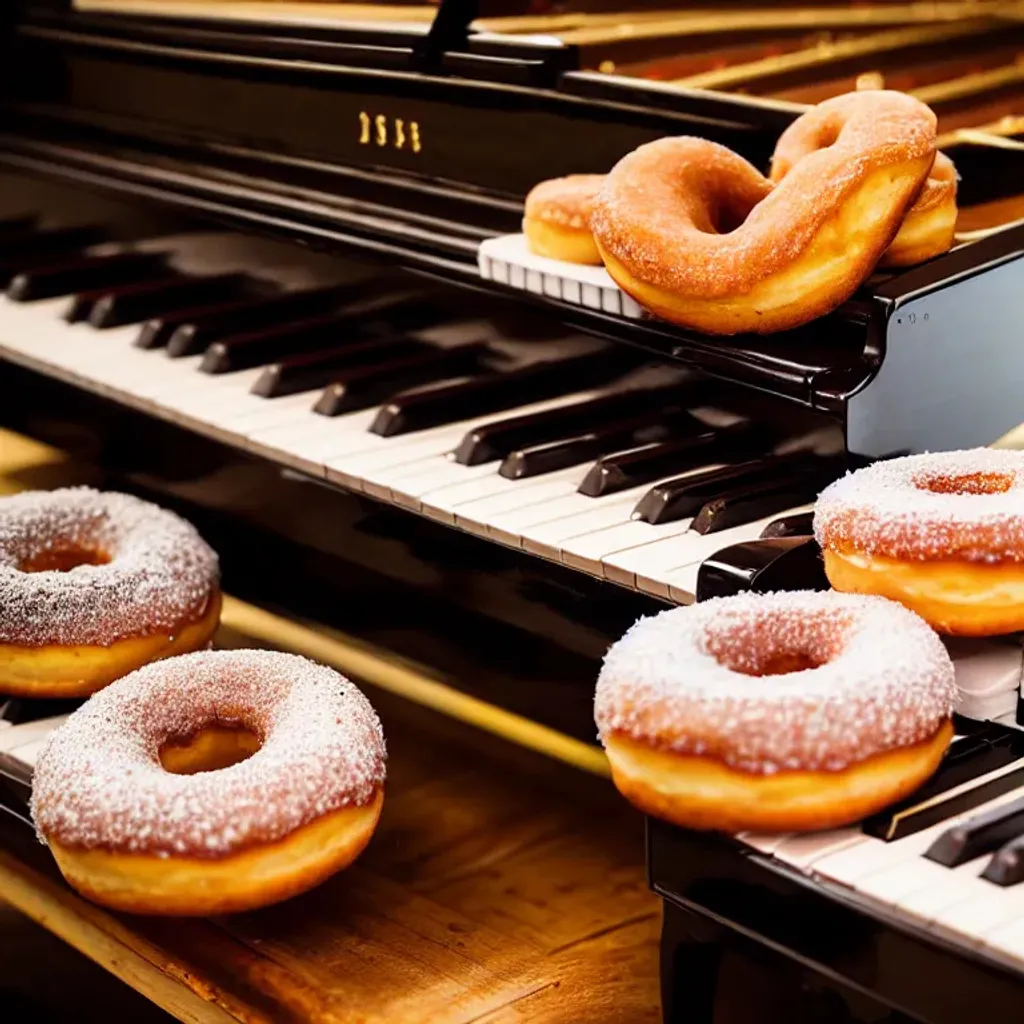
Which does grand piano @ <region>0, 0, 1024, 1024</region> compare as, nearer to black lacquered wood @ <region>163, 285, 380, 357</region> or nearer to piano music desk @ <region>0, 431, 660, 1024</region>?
black lacquered wood @ <region>163, 285, 380, 357</region>

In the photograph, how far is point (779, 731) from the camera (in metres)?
1.68

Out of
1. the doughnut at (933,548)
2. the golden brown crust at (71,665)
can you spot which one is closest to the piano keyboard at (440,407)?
the doughnut at (933,548)

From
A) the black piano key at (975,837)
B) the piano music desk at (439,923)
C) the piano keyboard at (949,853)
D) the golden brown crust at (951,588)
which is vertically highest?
the golden brown crust at (951,588)

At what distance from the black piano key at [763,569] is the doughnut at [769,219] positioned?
0.33 meters

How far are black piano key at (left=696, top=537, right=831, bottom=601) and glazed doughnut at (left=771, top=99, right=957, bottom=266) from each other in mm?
444

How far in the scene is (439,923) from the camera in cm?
Answer: 228

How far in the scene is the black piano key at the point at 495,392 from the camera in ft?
9.17

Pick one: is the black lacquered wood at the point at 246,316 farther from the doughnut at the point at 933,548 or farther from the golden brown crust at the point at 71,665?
the doughnut at the point at 933,548

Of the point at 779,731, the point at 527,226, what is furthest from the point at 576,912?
the point at 527,226

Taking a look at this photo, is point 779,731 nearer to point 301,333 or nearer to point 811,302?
point 811,302

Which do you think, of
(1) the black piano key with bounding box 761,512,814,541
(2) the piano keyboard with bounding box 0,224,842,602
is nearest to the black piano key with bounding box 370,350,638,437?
(2) the piano keyboard with bounding box 0,224,842,602

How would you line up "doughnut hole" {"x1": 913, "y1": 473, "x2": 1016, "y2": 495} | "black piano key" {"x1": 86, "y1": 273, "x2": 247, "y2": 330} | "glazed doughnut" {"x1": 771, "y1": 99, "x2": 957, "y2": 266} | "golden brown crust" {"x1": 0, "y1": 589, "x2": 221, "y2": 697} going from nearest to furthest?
"doughnut hole" {"x1": 913, "y1": 473, "x2": 1016, "y2": 495}, "glazed doughnut" {"x1": 771, "y1": 99, "x2": 957, "y2": 266}, "golden brown crust" {"x1": 0, "y1": 589, "x2": 221, "y2": 697}, "black piano key" {"x1": 86, "y1": 273, "x2": 247, "y2": 330}

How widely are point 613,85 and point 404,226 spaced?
43 centimetres

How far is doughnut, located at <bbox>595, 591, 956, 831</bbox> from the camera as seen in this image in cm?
169
